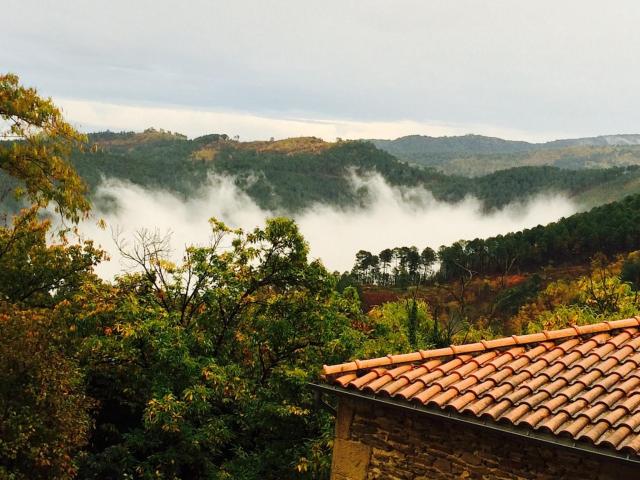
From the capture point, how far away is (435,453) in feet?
23.4

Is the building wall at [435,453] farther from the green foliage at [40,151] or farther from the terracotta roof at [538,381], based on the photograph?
the green foliage at [40,151]

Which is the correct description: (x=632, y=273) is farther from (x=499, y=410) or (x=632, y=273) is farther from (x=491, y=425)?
(x=491, y=425)

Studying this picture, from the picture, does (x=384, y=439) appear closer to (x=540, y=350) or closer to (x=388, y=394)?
(x=388, y=394)

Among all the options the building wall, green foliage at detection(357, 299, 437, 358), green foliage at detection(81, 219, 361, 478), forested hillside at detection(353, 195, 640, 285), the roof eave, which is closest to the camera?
the roof eave

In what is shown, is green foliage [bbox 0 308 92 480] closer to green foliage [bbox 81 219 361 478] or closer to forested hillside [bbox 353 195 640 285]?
green foliage [bbox 81 219 361 478]

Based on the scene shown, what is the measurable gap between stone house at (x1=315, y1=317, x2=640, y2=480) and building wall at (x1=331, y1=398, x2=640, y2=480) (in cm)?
1

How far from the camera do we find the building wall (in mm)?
6301

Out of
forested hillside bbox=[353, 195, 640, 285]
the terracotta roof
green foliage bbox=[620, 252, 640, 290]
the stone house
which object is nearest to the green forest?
the stone house

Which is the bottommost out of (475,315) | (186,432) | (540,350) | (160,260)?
(475,315)

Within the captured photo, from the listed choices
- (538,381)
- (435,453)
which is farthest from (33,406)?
(538,381)

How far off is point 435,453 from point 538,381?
1336 millimetres

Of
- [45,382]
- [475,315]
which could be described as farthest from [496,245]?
[45,382]

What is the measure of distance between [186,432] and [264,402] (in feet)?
6.23

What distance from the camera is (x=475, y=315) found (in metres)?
68.2
